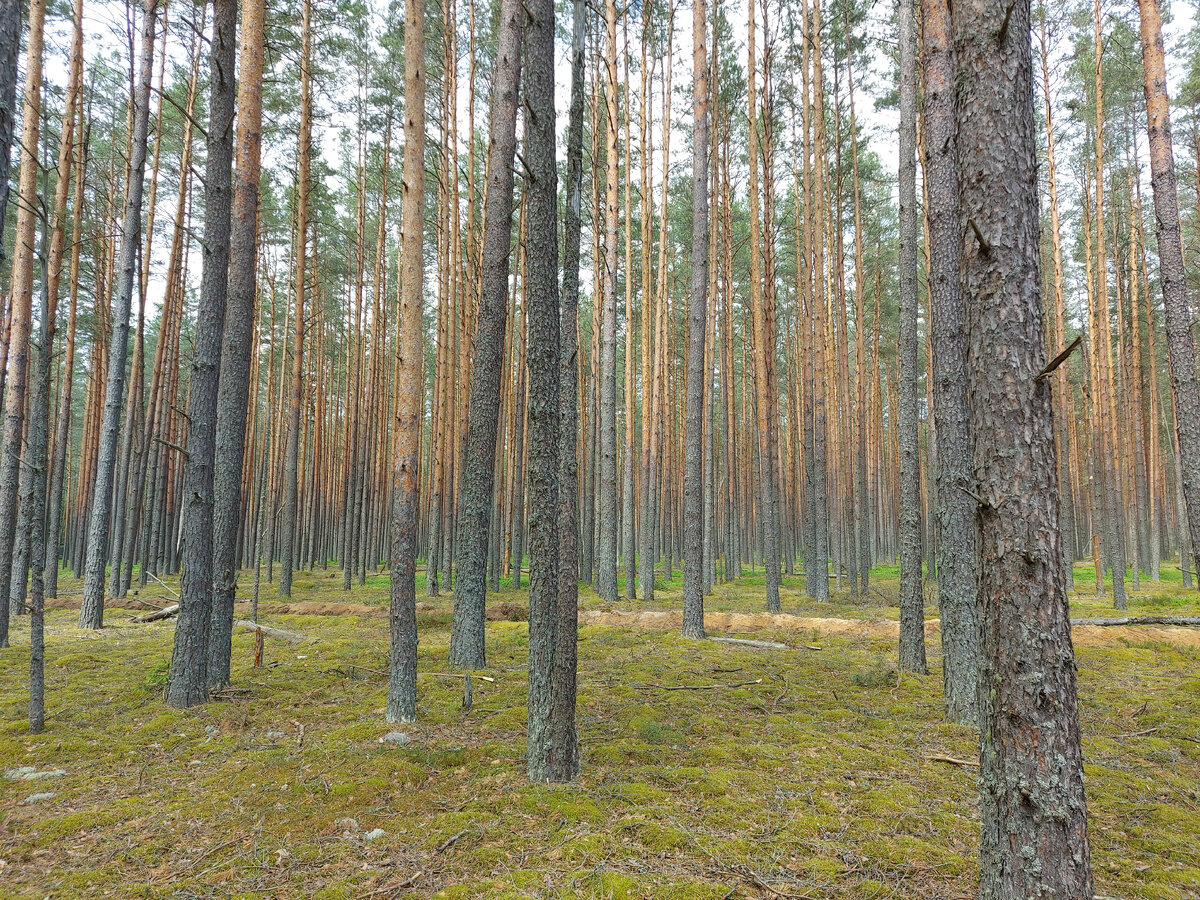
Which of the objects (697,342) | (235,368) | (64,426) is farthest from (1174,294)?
(64,426)

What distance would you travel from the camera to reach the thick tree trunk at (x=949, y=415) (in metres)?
5.04

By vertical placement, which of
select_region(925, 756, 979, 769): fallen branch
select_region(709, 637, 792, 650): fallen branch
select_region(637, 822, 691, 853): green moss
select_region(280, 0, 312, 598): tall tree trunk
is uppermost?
select_region(280, 0, 312, 598): tall tree trunk

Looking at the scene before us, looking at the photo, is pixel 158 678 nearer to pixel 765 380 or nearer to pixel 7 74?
pixel 7 74

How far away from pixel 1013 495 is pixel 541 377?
2.70 m

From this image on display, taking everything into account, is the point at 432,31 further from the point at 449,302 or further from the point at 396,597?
the point at 396,597

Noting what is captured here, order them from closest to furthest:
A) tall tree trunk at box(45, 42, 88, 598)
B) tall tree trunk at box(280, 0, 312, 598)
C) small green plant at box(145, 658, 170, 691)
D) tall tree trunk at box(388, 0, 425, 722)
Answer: tall tree trunk at box(388, 0, 425, 722) < small green plant at box(145, 658, 170, 691) < tall tree trunk at box(45, 42, 88, 598) < tall tree trunk at box(280, 0, 312, 598)

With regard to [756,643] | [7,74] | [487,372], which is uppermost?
[7,74]

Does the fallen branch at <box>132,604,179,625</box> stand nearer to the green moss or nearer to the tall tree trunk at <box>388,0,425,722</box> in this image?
the tall tree trunk at <box>388,0,425,722</box>

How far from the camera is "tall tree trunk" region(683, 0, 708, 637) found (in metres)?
8.99

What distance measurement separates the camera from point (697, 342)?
9.10 metres

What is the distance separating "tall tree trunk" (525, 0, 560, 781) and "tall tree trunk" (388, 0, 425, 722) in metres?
1.44

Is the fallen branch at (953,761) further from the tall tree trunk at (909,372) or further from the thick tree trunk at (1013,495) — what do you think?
the thick tree trunk at (1013,495)

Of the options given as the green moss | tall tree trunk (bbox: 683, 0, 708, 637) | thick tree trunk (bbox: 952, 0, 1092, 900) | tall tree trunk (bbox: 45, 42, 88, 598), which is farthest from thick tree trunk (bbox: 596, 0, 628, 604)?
thick tree trunk (bbox: 952, 0, 1092, 900)

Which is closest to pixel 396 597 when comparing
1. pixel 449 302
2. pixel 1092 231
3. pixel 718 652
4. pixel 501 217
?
pixel 501 217
